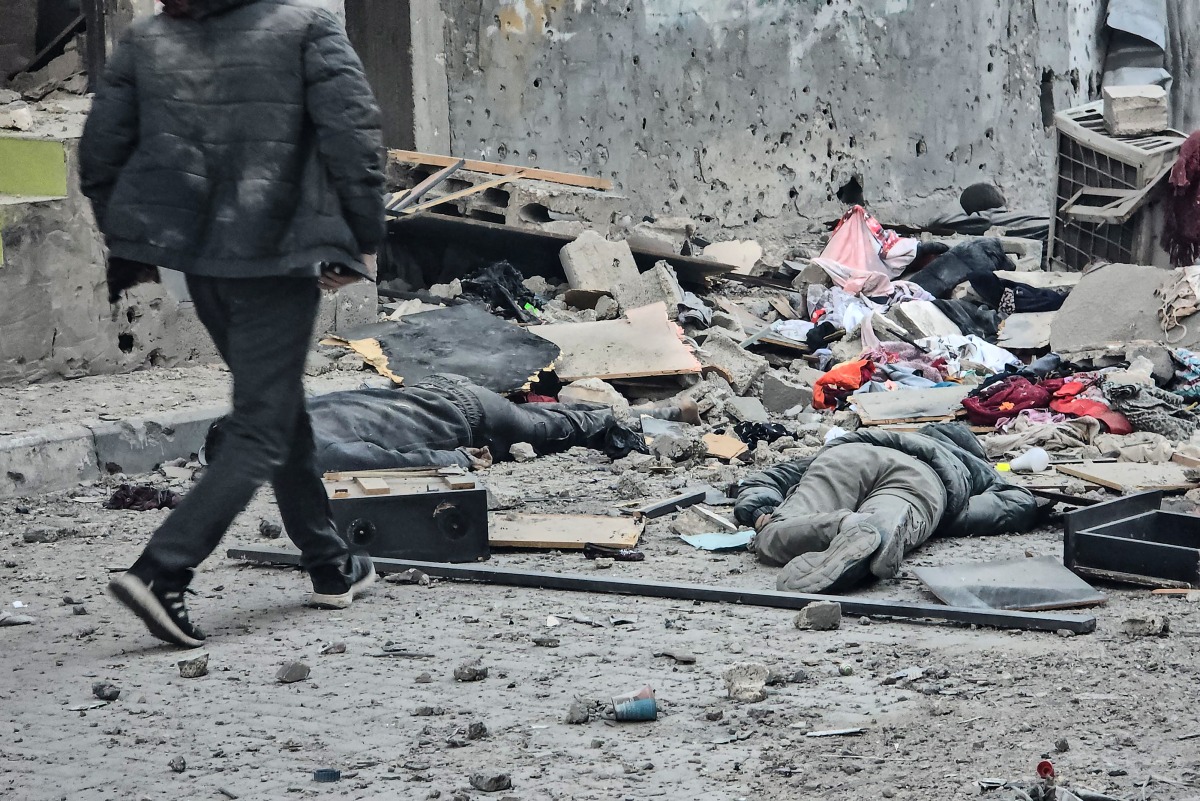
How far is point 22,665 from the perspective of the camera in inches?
139

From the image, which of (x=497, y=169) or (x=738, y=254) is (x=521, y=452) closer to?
(x=497, y=169)

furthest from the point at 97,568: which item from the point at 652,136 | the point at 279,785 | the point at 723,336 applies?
the point at 652,136

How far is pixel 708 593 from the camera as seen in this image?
4129mm

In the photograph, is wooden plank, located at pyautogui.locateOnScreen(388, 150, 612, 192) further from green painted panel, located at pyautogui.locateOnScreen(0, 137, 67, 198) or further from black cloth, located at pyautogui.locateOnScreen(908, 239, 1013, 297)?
green painted panel, located at pyautogui.locateOnScreen(0, 137, 67, 198)

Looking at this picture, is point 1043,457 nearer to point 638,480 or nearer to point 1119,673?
point 638,480

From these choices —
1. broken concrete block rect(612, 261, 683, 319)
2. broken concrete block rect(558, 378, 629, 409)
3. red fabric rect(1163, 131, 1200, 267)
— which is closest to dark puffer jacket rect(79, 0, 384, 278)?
broken concrete block rect(558, 378, 629, 409)

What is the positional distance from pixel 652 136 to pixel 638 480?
681 centimetres

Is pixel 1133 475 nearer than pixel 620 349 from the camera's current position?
Yes

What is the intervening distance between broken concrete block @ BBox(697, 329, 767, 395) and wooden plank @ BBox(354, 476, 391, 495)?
3.92 m

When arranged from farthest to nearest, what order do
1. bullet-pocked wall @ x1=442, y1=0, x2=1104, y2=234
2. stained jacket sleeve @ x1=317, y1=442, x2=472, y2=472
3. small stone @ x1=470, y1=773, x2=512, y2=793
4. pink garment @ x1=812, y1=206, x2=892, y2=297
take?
bullet-pocked wall @ x1=442, y1=0, x2=1104, y2=234, pink garment @ x1=812, y1=206, x2=892, y2=297, stained jacket sleeve @ x1=317, y1=442, x2=472, y2=472, small stone @ x1=470, y1=773, x2=512, y2=793

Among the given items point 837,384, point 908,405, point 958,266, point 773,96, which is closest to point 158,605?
point 908,405

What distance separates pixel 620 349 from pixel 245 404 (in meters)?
4.84

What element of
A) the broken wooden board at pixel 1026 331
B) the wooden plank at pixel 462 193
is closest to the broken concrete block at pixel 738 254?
the wooden plank at pixel 462 193

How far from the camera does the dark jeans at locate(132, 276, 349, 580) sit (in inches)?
137
